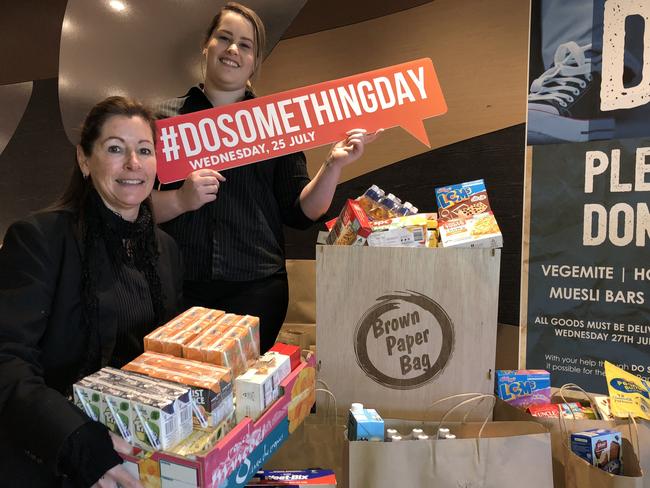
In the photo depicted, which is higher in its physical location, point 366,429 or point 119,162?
point 119,162

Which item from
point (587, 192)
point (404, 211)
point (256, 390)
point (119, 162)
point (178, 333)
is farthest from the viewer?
point (587, 192)

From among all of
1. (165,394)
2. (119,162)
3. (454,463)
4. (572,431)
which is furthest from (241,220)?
(572,431)

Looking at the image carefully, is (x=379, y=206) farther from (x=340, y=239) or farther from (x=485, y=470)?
(x=485, y=470)

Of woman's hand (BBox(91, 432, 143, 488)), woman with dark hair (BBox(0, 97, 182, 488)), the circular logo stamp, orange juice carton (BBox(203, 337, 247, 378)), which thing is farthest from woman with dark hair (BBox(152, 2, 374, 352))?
woman's hand (BBox(91, 432, 143, 488))

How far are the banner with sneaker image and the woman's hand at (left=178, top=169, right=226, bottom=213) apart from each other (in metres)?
1.40

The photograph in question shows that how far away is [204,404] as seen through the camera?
1.03 metres

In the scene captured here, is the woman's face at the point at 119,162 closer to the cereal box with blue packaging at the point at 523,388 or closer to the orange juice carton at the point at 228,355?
the orange juice carton at the point at 228,355

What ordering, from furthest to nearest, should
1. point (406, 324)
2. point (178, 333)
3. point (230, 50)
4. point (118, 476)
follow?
point (230, 50)
point (406, 324)
point (178, 333)
point (118, 476)

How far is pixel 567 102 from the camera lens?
83.9 inches

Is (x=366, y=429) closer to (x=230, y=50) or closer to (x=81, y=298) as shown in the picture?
(x=81, y=298)

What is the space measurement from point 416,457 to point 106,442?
0.74 meters

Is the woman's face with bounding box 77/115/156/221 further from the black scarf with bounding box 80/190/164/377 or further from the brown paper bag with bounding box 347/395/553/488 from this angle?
the brown paper bag with bounding box 347/395/553/488

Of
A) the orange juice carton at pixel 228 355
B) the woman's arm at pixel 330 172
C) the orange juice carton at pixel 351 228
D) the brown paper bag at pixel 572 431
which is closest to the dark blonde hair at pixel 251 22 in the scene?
the woman's arm at pixel 330 172

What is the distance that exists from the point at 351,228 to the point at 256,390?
621 mm
